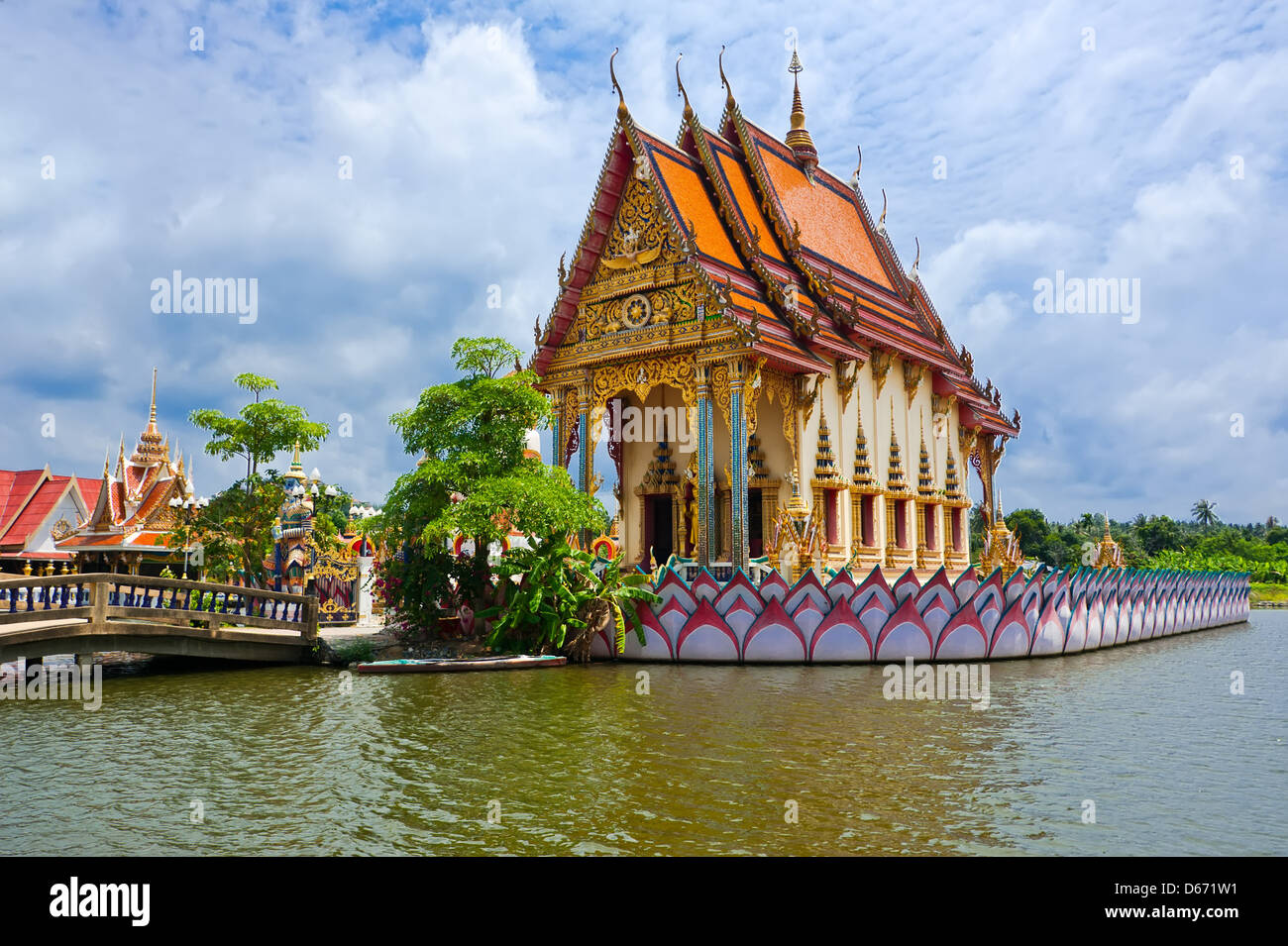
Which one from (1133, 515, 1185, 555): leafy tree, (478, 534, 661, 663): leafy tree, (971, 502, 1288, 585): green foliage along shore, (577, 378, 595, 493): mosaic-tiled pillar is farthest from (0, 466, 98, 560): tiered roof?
(1133, 515, 1185, 555): leafy tree

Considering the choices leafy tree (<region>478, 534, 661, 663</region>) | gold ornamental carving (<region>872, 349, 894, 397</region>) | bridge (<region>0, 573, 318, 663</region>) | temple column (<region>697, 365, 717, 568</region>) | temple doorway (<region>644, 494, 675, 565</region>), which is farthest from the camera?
gold ornamental carving (<region>872, 349, 894, 397</region>)

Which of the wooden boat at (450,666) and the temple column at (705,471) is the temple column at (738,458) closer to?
the temple column at (705,471)

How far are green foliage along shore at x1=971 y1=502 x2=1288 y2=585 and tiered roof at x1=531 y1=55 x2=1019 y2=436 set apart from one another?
73.6 ft

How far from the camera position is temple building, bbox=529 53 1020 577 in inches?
659

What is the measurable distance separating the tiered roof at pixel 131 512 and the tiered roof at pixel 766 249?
48.7 feet

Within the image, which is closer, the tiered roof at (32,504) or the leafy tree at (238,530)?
the leafy tree at (238,530)

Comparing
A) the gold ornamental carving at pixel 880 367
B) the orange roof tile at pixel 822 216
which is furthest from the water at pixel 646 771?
the orange roof tile at pixel 822 216

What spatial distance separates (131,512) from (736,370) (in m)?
21.5

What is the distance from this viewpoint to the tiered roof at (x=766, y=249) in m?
17.5

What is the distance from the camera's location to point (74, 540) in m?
27.4

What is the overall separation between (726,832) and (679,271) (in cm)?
1396

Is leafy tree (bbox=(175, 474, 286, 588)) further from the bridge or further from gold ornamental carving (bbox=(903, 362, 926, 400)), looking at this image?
gold ornamental carving (bbox=(903, 362, 926, 400))

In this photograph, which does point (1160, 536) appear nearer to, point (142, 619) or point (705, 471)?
point (705, 471)
